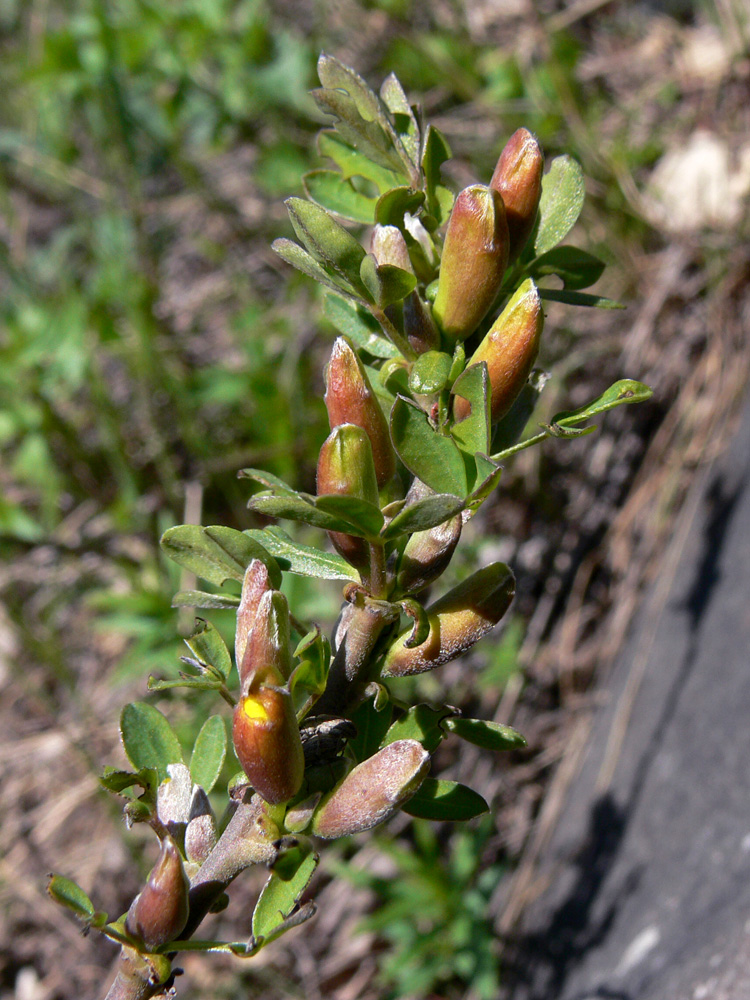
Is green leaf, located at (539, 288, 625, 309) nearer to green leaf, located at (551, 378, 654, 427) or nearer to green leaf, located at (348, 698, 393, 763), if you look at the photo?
green leaf, located at (551, 378, 654, 427)

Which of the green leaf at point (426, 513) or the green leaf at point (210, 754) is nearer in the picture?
the green leaf at point (426, 513)

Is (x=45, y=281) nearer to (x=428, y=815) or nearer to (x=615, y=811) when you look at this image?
(x=615, y=811)

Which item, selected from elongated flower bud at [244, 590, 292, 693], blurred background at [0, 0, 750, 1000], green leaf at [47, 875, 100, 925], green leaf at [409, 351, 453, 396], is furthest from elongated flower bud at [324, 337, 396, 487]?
blurred background at [0, 0, 750, 1000]

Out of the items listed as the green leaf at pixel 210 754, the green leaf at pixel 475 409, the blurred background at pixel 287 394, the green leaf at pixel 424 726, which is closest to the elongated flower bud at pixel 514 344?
the green leaf at pixel 475 409

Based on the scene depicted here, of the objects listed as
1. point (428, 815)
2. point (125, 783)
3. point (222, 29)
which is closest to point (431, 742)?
point (428, 815)

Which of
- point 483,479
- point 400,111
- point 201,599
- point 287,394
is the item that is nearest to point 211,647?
point 201,599

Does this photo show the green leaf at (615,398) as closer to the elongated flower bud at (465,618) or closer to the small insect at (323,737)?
the elongated flower bud at (465,618)
